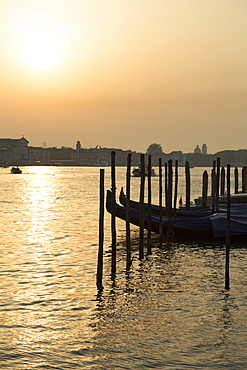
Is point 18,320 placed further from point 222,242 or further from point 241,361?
point 222,242

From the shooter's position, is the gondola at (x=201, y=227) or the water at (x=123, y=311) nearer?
the water at (x=123, y=311)

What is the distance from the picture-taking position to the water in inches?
337

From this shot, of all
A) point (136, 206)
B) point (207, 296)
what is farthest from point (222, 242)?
point (207, 296)

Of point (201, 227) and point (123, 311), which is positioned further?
point (201, 227)

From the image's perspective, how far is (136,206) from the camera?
20953 millimetres

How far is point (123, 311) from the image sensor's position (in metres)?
10.9

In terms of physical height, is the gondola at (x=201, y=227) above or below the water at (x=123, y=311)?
above

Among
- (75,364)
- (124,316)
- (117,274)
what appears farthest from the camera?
(117,274)

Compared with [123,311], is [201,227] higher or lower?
higher

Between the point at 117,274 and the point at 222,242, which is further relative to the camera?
the point at 222,242

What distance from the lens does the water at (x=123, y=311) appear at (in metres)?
8.56

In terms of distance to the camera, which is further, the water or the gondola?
the gondola

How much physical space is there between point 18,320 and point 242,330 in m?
3.86

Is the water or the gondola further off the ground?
the gondola
